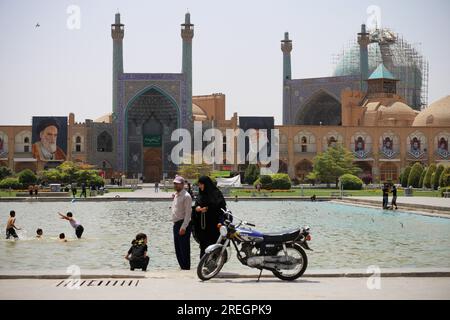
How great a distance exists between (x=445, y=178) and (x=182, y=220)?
1074 inches

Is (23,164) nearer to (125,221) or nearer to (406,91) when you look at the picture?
(406,91)

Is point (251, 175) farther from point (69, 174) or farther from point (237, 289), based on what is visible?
point (237, 289)

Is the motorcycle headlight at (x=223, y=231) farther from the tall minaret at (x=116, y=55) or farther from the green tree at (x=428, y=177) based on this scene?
the tall minaret at (x=116, y=55)

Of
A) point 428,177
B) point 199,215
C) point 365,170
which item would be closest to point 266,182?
point 428,177

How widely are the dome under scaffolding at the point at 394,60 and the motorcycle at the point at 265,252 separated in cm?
4967

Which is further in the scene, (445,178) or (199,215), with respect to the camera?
(445,178)

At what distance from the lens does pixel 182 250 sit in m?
6.88

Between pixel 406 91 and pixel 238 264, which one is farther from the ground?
pixel 406 91

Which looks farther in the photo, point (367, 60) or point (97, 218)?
point (367, 60)

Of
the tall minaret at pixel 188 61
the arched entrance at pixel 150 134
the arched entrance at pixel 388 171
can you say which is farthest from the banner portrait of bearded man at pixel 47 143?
the arched entrance at pixel 388 171

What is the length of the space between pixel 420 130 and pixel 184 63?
16.0m

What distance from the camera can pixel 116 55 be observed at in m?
47.3
